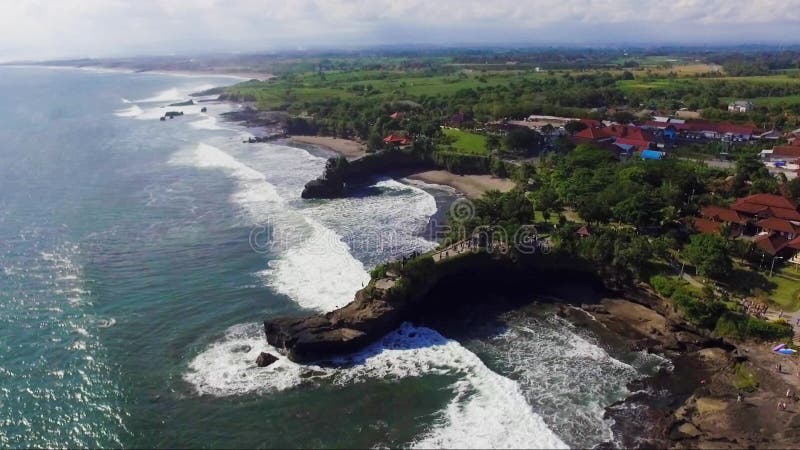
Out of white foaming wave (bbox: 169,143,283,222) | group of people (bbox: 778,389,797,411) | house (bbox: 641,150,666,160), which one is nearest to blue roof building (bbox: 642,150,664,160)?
house (bbox: 641,150,666,160)

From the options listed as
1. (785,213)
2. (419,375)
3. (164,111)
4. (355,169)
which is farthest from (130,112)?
(785,213)

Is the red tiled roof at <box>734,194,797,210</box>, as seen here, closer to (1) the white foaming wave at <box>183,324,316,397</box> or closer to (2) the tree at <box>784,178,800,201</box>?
(2) the tree at <box>784,178,800,201</box>

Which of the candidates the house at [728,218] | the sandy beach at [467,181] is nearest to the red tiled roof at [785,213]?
the house at [728,218]

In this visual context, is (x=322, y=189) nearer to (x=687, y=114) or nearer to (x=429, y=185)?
(x=429, y=185)

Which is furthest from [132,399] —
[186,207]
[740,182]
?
[740,182]

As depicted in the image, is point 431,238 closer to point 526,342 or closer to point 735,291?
point 526,342

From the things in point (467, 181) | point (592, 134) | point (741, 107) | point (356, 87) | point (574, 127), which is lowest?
point (467, 181)
